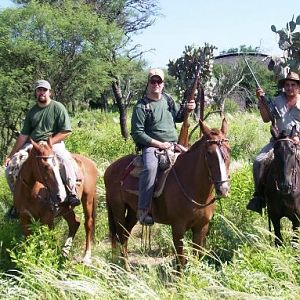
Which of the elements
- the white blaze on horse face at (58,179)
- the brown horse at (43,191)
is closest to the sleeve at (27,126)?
the brown horse at (43,191)

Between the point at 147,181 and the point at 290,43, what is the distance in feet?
12.1

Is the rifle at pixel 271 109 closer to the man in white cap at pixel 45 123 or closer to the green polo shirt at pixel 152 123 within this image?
the green polo shirt at pixel 152 123

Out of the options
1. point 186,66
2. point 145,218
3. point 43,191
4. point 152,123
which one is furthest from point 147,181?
point 186,66

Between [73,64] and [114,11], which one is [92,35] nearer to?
[73,64]

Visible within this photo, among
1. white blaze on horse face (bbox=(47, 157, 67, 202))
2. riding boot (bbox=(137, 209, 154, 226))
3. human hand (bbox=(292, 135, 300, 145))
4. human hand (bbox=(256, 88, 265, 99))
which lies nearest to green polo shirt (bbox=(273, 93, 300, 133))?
human hand (bbox=(256, 88, 265, 99))

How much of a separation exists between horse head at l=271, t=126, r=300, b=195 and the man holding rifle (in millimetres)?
546

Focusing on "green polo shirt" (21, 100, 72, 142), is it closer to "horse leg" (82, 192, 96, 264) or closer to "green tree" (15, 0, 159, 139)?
"horse leg" (82, 192, 96, 264)

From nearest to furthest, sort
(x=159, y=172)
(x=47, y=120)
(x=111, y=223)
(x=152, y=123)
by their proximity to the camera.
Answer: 1. (x=159, y=172)
2. (x=152, y=123)
3. (x=47, y=120)
4. (x=111, y=223)

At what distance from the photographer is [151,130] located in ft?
21.9

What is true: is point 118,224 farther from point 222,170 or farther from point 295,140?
point 295,140

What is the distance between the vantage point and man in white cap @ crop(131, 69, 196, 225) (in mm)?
6418

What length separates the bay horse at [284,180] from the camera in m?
6.15

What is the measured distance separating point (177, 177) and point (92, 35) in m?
14.2

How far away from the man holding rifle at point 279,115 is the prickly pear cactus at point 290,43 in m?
1.22
